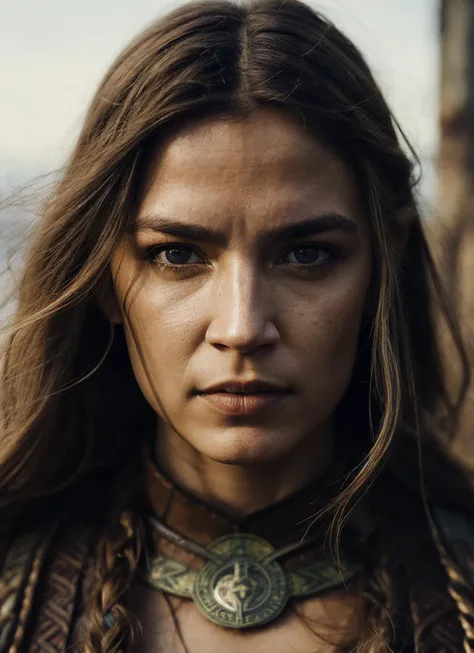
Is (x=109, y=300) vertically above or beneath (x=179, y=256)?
beneath

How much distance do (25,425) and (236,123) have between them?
84 centimetres

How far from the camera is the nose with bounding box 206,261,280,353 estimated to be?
189cm

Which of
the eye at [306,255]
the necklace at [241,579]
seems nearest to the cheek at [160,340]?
the eye at [306,255]

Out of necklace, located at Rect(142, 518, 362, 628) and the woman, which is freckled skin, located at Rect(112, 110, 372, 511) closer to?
the woman

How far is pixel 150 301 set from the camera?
204 centimetres

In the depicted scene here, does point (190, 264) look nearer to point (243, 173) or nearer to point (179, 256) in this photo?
point (179, 256)

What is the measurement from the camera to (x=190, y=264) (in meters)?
2.01

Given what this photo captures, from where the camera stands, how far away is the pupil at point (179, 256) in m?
2.02

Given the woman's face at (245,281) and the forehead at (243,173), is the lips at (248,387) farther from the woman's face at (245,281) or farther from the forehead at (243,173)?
the forehead at (243,173)

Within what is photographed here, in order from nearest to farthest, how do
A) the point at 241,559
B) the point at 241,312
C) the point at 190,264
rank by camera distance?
the point at 241,312, the point at 190,264, the point at 241,559

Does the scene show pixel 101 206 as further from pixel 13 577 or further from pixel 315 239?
pixel 13 577

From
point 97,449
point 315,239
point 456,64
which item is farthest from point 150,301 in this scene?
point 456,64

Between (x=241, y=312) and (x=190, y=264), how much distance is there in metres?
0.18

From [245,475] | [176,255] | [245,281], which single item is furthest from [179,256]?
[245,475]
